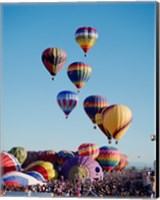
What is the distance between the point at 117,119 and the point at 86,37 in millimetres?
921

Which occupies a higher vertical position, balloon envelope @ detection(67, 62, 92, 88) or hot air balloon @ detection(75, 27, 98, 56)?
hot air balloon @ detection(75, 27, 98, 56)

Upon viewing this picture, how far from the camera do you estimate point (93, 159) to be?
21.4ft

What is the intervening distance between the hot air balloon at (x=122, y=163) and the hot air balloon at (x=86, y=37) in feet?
3.48

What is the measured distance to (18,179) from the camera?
6348 mm

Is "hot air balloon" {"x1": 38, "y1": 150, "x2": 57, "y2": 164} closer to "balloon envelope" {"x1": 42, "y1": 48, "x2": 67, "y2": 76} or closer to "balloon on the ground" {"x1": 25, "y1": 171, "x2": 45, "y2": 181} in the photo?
"balloon on the ground" {"x1": 25, "y1": 171, "x2": 45, "y2": 181}

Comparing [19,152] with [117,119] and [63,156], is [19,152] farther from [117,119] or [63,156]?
[117,119]

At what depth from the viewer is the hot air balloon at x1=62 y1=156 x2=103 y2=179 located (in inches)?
253

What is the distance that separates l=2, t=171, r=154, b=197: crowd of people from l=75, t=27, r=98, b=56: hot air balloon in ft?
4.10

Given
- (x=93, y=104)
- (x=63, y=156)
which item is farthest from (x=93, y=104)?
(x=63, y=156)

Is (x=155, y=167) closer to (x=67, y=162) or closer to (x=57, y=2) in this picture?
(x=67, y=162)

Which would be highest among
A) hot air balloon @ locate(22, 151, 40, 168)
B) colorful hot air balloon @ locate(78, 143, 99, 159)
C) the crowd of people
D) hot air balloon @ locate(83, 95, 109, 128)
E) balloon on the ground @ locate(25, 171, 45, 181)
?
hot air balloon @ locate(83, 95, 109, 128)

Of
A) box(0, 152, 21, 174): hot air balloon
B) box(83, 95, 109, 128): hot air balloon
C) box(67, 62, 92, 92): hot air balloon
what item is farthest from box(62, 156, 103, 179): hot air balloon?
box(67, 62, 92, 92): hot air balloon

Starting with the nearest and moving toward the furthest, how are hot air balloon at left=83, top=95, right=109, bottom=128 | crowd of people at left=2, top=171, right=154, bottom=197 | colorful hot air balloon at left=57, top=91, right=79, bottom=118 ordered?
crowd of people at left=2, top=171, right=154, bottom=197 → hot air balloon at left=83, top=95, right=109, bottom=128 → colorful hot air balloon at left=57, top=91, right=79, bottom=118

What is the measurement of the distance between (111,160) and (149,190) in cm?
62
